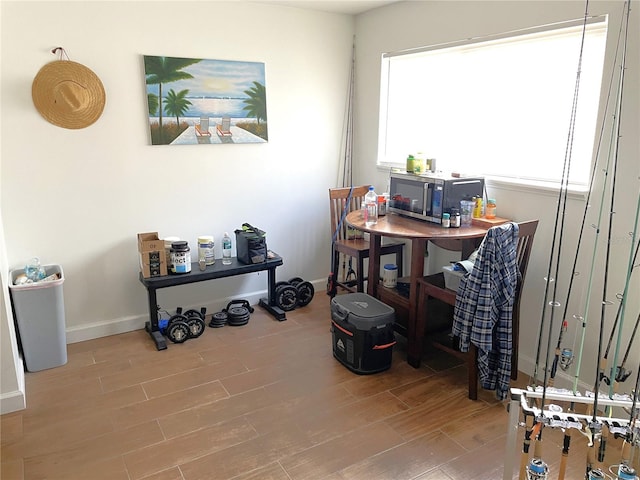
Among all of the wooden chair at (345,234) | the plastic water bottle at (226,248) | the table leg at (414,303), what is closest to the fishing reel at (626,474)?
the table leg at (414,303)

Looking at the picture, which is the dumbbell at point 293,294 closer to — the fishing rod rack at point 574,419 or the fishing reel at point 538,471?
the fishing rod rack at point 574,419

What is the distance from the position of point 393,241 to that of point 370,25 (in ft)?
5.76

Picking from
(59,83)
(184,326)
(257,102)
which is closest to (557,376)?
(184,326)

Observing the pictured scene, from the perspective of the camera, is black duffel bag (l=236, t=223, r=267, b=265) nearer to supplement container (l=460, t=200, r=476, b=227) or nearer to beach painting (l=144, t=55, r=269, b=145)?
beach painting (l=144, t=55, r=269, b=145)

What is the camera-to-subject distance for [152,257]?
329 centimetres

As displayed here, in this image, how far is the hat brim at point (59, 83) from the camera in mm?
2951

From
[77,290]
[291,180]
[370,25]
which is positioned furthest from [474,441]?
[370,25]

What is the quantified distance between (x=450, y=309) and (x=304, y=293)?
4.15 ft

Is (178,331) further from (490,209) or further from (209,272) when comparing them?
(490,209)

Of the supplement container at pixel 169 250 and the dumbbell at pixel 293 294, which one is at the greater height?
the supplement container at pixel 169 250

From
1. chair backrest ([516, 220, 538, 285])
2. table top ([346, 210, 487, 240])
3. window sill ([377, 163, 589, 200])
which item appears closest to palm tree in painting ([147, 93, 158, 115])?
table top ([346, 210, 487, 240])

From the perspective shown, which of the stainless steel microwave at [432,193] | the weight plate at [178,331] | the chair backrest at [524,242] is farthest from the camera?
the weight plate at [178,331]

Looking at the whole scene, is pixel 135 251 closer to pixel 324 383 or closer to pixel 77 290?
pixel 77 290

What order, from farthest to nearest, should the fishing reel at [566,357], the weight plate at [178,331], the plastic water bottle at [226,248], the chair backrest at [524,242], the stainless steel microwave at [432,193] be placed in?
the plastic water bottle at [226,248] < the weight plate at [178,331] < the stainless steel microwave at [432,193] < the chair backrest at [524,242] < the fishing reel at [566,357]
